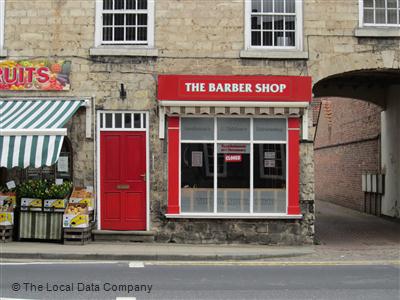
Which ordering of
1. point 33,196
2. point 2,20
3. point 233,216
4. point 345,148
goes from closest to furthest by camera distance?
point 33,196 < point 233,216 < point 2,20 < point 345,148

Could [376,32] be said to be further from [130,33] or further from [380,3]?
[130,33]

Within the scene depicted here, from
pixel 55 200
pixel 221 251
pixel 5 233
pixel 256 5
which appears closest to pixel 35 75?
pixel 55 200

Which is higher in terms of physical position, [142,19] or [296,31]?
[142,19]

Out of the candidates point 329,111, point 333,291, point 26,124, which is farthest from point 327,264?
point 329,111

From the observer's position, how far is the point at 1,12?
A: 13375 mm

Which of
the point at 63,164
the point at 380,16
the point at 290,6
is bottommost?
the point at 63,164

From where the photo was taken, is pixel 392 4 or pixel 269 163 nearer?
pixel 269 163

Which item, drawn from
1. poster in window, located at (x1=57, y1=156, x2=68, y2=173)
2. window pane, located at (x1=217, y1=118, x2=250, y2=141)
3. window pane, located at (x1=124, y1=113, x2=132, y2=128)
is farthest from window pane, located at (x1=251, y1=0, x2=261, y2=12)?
poster in window, located at (x1=57, y1=156, x2=68, y2=173)

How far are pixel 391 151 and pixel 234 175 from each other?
24.5ft

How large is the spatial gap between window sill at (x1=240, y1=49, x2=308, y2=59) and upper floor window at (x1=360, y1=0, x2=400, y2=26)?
70.2 inches

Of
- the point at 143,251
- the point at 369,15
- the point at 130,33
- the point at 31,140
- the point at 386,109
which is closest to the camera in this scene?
the point at 143,251

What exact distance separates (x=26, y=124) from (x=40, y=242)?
2.59 metres

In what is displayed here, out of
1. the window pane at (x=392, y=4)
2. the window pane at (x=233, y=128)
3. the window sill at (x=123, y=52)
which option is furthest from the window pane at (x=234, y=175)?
the window pane at (x=392, y=4)

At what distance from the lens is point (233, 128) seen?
520 inches
